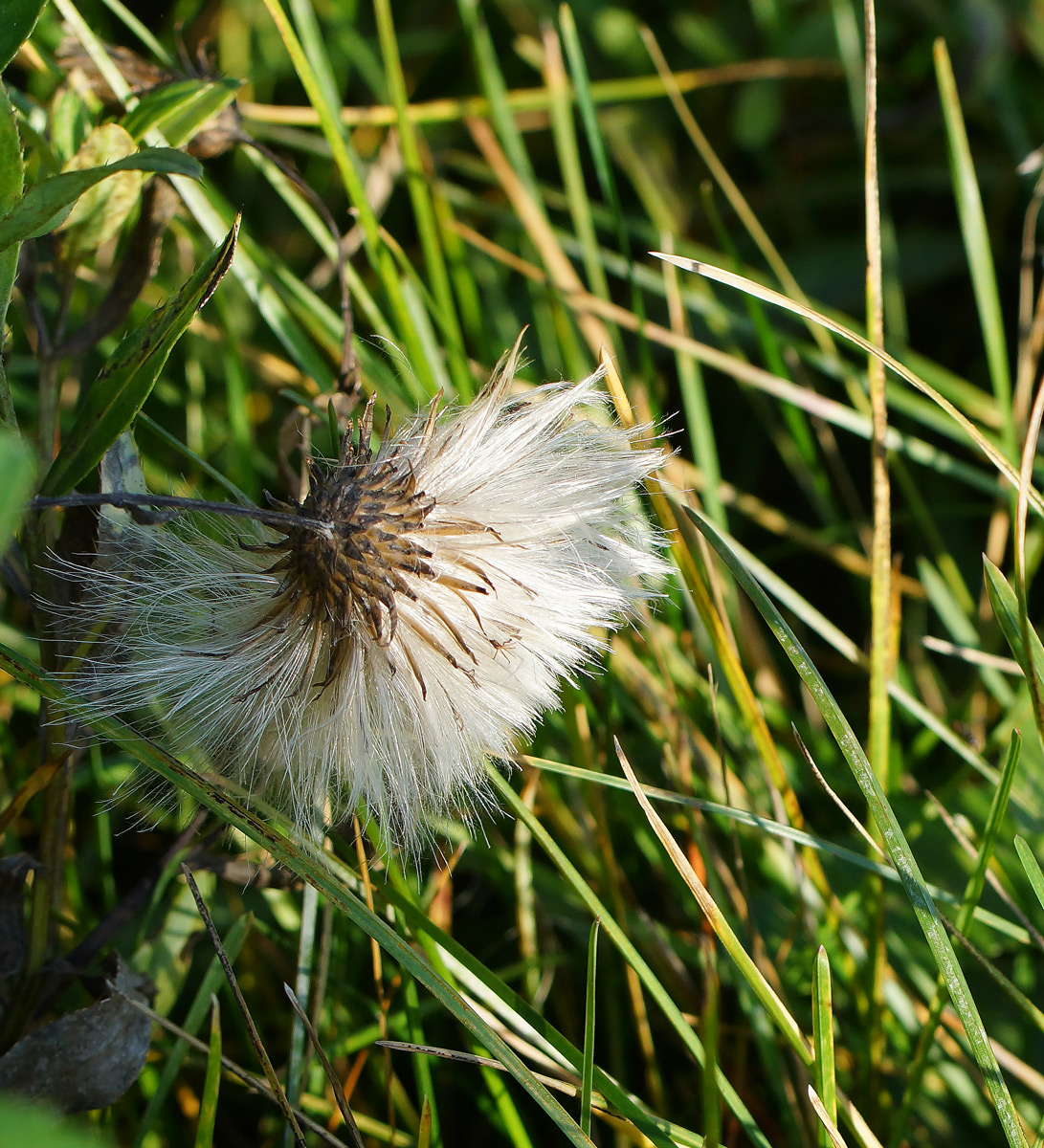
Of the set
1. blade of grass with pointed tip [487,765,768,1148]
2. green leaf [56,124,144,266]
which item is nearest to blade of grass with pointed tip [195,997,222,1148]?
blade of grass with pointed tip [487,765,768,1148]

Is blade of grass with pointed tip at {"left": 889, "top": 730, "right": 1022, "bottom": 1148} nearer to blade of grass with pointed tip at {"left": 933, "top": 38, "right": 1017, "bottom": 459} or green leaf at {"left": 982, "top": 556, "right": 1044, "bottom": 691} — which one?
green leaf at {"left": 982, "top": 556, "right": 1044, "bottom": 691}

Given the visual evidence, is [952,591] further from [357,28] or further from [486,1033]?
[357,28]

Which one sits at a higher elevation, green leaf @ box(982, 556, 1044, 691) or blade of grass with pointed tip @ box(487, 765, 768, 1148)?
green leaf @ box(982, 556, 1044, 691)

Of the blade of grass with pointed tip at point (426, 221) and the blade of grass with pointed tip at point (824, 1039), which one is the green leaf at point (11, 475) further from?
the blade of grass with pointed tip at point (426, 221)

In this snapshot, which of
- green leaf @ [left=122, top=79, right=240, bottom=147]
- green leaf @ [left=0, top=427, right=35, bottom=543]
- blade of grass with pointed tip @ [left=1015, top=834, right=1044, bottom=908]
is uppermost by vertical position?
green leaf @ [left=122, top=79, right=240, bottom=147]

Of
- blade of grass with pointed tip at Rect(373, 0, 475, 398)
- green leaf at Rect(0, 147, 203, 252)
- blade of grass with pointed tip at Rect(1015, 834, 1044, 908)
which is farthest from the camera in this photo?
blade of grass with pointed tip at Rect(373, 0, 475, 398)

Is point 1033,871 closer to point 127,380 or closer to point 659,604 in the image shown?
point 659,604
